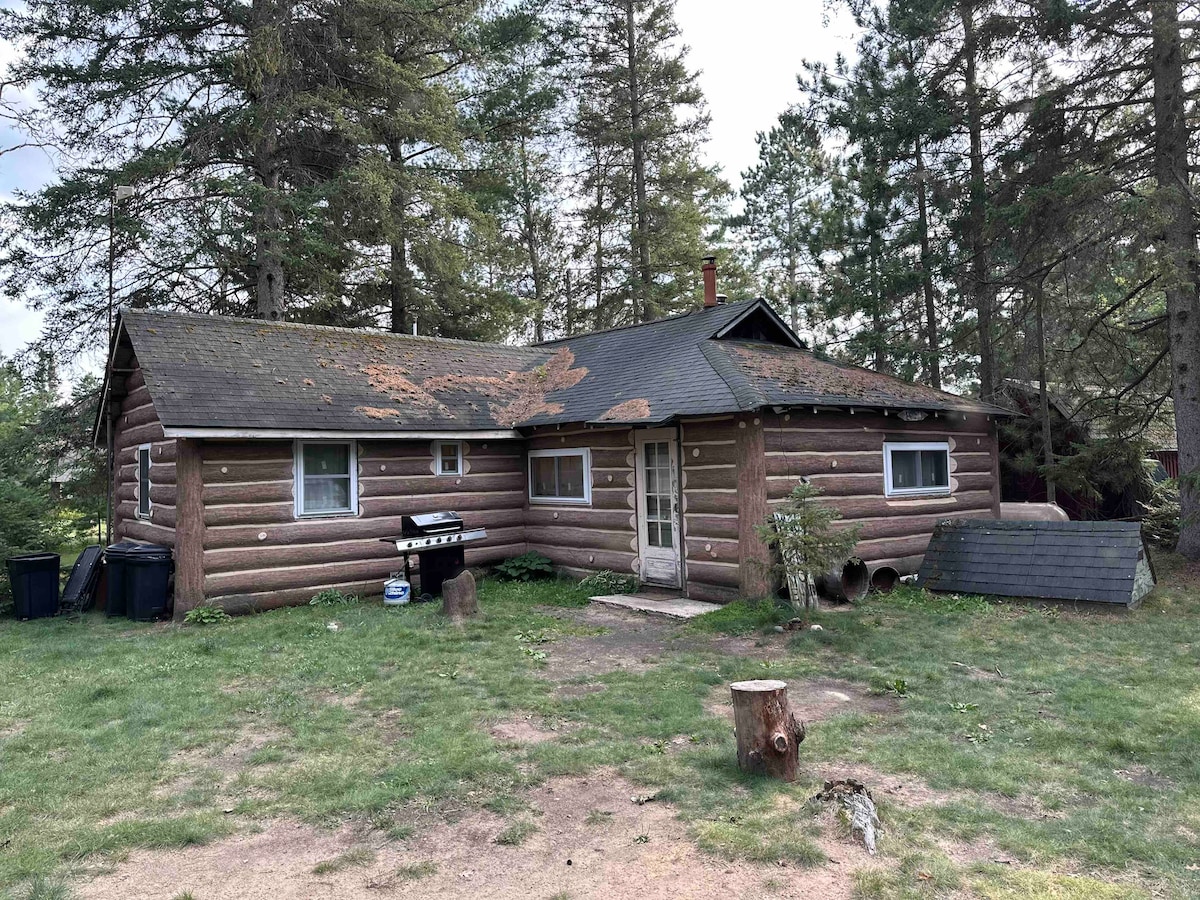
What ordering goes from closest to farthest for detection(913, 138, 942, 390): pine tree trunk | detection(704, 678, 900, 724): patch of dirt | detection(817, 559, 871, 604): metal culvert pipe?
1. detection(704, 678, 900, 724): patch of dirt
2. detection(817, 559, 871, 604): metal culvert pipe
3. detection(913, 138, 942, 390): pine tree trunk

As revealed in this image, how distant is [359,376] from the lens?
1349 cm

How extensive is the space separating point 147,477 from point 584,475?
7.46m

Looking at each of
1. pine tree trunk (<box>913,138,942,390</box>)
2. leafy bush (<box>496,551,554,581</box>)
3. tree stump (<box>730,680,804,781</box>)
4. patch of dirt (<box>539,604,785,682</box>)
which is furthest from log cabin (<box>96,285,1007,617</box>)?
tree stump (<box>730,680,804,781</box>)

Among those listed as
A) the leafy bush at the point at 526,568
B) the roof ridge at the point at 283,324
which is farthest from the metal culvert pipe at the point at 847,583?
the roof ridge at the point at 283,324

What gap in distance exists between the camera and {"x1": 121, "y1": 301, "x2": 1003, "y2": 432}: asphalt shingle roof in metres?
11.2

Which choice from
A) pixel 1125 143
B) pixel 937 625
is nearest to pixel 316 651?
pixel 937 625

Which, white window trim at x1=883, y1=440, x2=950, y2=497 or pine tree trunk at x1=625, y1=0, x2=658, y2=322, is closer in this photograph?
white window trim at x1=883, y1=440, x2=950, y2=497

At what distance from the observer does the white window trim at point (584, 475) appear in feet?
43.7

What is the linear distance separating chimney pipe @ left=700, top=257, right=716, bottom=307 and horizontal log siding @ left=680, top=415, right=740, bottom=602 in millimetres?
4418

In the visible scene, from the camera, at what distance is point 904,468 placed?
1287cm

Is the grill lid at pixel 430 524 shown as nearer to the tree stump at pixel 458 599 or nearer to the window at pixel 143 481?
the tree stump at pixel 458 599

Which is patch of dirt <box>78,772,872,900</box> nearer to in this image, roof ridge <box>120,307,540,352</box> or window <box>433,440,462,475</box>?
window <box>433,440,462,475</box>

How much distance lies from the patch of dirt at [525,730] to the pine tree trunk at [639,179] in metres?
20.1

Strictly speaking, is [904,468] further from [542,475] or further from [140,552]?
[140,552]
